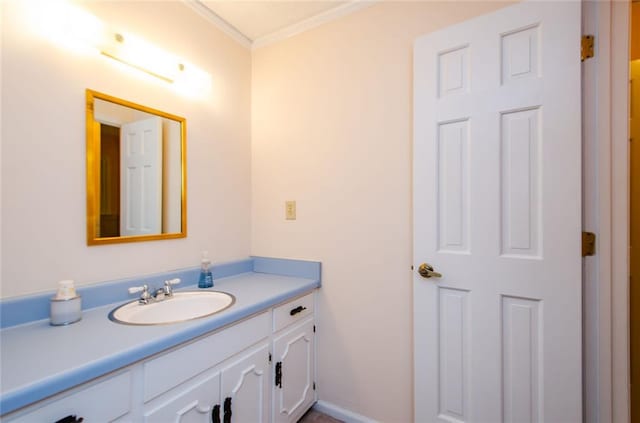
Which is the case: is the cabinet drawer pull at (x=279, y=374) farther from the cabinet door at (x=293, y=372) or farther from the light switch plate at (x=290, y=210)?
the light switch plate at (x=290, y=210)

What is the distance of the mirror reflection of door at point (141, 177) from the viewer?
53.7 inches

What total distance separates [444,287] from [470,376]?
397 millimetres

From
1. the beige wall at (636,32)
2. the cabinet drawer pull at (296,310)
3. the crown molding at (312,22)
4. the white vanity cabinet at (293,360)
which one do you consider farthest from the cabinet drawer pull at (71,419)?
the beige wall at (636,32)

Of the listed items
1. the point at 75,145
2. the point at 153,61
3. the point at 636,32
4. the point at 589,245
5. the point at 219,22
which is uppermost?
the point at 219,22

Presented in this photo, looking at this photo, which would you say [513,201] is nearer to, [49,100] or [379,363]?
[379,363]

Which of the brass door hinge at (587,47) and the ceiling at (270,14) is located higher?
the ceiling at (270,14)

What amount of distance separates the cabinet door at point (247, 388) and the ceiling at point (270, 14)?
1858mm

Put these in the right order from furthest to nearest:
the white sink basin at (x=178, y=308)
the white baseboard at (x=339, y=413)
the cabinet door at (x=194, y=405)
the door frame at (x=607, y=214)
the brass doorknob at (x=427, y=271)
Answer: the white baseboard at (x=339, y=413), the brass doorknob at (x=427, y=271), the white sink basin at (x=178, y=308), the door frame at (x=607, y=214), the cabinet door at (x=194, y=405)

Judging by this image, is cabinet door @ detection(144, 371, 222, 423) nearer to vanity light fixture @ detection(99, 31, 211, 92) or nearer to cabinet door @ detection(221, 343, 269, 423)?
cabinet door @ detection(221, 343, 269, 423)

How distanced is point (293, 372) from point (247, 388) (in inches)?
14.3

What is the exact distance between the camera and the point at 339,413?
1686 millimetres

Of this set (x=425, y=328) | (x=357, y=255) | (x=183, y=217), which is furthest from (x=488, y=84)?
(x=183, y=217)

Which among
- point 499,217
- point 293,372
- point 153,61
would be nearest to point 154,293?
point 293,372

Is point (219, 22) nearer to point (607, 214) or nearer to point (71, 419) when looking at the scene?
point (71, 419)
